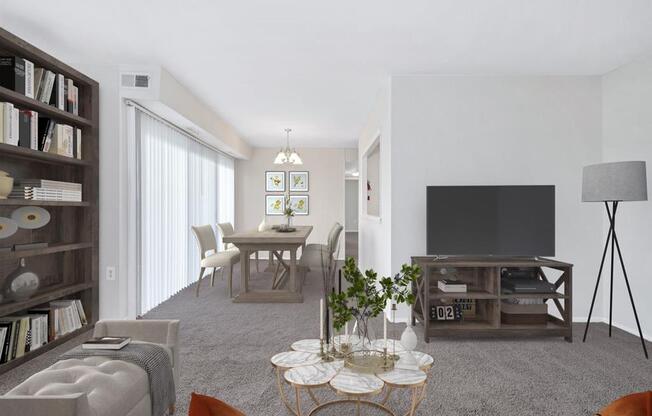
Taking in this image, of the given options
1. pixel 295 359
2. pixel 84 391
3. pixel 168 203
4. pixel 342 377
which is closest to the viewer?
pixel 84 391

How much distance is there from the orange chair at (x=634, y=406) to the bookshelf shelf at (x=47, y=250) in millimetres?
3483

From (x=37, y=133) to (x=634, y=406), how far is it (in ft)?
12.8

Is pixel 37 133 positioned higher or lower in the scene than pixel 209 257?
higher

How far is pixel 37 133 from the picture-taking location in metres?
3.05

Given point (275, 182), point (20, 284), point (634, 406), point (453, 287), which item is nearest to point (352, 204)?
point (275, 182)

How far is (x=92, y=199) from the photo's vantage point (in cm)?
369

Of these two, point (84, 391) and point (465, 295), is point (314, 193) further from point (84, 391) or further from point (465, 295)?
point (84, 391)

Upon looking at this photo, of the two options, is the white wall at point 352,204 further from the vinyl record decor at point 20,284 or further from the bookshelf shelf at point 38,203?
the vinyl record decor at point 20,284

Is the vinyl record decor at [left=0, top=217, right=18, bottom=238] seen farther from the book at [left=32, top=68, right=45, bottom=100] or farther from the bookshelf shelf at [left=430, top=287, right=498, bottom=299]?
the bookshelf shelf at [left=430, top=287, right=498, bottom=299]

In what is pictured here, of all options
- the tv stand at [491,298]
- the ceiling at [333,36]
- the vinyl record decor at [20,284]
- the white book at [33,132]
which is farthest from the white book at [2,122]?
the tv stand at [491,298]

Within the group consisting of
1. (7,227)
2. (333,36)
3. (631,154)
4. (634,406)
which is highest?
(333,36)

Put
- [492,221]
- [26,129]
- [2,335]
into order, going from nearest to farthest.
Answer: [2,335], [26,129], [492,221]

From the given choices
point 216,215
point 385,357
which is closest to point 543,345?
point 385,357

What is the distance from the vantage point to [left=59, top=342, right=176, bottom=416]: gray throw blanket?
1.95 metres
